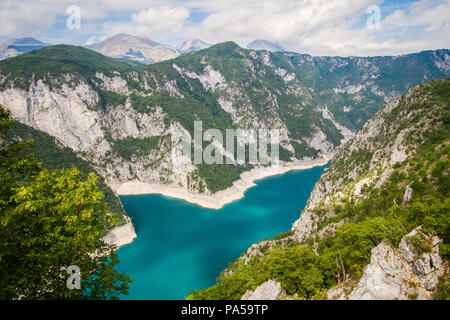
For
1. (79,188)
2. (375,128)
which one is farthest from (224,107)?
(79,188)

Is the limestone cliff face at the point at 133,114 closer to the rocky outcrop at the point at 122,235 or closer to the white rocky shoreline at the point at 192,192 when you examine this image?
the white rocky shoreline at the point at 192,192

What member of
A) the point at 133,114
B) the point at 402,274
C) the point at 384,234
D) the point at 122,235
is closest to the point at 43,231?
Result: the point at 402,274

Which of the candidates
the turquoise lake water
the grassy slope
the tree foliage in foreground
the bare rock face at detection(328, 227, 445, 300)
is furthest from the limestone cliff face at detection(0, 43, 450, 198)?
the tree foliage in foreground

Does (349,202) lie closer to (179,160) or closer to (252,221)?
(252,221)

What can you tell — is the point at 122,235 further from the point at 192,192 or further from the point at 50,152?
the point at 50,152

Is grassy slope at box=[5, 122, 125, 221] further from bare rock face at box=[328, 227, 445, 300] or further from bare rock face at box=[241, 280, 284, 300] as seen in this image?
bare rock face at box=[328, 227, 445, 300]
